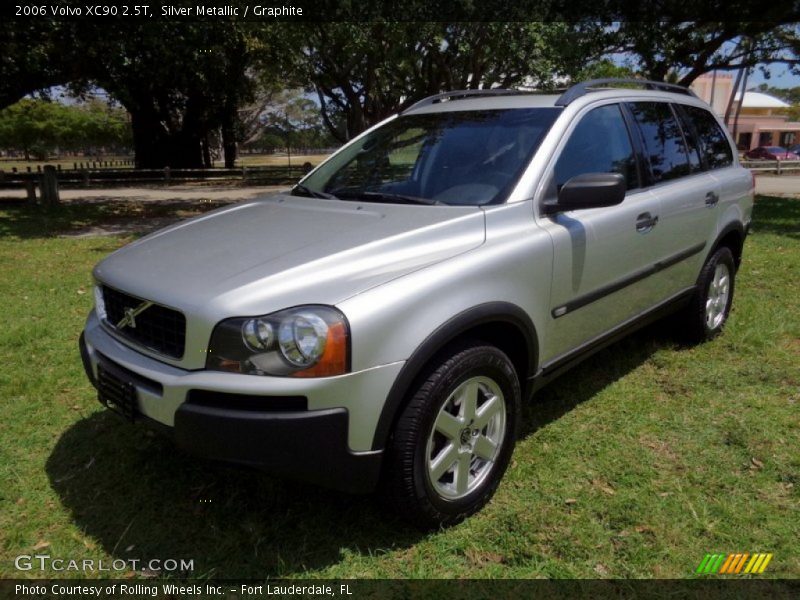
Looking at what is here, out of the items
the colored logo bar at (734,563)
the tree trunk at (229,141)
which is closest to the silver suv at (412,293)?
the colored logo bar at (734,563)

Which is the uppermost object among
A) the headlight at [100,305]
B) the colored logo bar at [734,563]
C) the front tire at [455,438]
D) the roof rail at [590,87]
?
the roof rail at [590,87]

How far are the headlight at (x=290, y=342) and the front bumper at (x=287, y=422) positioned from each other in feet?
0.12

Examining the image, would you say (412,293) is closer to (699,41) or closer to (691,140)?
(691,140)

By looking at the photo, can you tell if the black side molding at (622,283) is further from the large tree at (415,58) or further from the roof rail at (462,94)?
the large tree at (415,58)

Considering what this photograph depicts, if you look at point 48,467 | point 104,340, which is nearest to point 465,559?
point 104,340

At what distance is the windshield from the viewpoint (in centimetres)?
308

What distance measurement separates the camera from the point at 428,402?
239 cm

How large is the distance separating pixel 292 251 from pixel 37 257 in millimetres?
7573

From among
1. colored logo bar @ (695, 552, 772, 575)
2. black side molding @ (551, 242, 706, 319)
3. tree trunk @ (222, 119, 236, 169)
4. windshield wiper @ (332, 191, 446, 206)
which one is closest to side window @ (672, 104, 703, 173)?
black side molding @ (551, 242, 706, 319)

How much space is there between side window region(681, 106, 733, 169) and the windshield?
1.76 meters

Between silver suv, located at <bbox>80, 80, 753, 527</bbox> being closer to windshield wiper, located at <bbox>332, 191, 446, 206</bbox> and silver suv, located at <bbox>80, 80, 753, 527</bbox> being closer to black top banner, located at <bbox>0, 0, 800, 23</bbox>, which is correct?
windshield wiper, located at <bbox>332, 191, 446, 206</bbox>

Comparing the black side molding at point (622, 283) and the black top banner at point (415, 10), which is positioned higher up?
the black top banner at point (415, 10)

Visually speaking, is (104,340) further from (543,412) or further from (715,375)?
(715,375)

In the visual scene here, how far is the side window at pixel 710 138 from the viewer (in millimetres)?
4465
